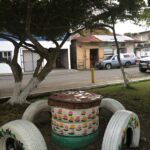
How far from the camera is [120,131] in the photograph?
13.9 ft

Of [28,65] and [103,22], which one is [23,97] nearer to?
[103,22]

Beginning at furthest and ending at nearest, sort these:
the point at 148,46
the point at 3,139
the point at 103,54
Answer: the point at 148,46, the point at 103,54, the point at 3,139

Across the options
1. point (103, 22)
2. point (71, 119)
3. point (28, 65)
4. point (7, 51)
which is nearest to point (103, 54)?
point (28, 65)

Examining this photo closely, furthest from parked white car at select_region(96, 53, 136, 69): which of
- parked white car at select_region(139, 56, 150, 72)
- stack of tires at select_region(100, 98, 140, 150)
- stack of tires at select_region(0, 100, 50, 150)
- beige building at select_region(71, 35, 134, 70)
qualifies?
stack of tires at select_region(0, 100, 50, 150)

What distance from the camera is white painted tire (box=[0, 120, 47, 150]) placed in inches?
159

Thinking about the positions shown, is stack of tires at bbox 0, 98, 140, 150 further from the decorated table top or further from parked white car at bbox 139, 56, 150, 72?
parked white car at bbox 139, 56, 150, 72

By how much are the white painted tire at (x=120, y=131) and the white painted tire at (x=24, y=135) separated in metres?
1.03

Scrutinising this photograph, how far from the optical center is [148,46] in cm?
3962

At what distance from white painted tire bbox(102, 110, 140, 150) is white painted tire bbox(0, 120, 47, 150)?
1.03 metres

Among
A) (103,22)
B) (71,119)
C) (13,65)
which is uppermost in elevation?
(103,22)

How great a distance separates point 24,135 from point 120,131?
1.53 metres

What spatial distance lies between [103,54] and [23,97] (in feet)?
82.6

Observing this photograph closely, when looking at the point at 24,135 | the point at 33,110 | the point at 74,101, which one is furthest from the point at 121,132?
the point at 33,110

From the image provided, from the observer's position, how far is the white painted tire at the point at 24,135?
13.2 feet
